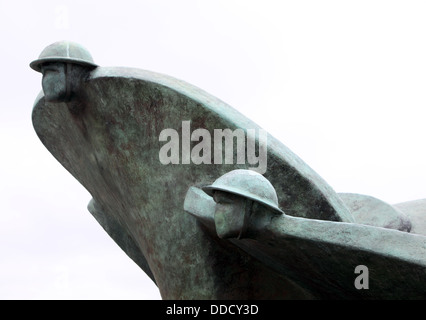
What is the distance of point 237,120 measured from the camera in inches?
307

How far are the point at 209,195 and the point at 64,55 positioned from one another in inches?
70.9

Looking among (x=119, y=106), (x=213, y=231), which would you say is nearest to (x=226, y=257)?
(x=213, y=231)

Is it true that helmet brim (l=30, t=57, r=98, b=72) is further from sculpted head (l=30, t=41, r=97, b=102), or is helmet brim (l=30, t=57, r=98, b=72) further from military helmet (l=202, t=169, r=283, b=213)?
military helmet (l=202, t=169, r=283, b=213)

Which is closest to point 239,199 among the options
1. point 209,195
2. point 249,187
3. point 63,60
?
point 249,187

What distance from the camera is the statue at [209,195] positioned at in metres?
6.74

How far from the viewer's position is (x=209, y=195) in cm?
772

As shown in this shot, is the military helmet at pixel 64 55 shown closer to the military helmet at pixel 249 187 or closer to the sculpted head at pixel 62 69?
the sculpted head at pixel 62 69

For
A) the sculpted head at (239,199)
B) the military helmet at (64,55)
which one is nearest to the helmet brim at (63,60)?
the military helmet at (64,55)

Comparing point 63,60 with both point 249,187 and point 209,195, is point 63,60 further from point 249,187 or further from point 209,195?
point 249,187

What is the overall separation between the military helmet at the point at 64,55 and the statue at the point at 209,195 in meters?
0.01

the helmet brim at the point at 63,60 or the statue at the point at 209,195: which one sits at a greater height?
the helmet brim at the point at 63,60

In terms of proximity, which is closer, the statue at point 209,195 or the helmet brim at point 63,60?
the statue at point 209,195
